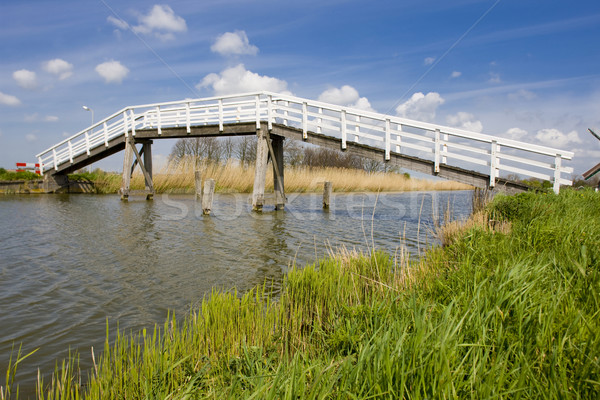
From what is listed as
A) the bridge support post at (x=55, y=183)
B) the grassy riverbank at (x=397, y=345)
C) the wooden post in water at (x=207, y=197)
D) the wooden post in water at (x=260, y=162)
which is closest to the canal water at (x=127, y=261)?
the wooden post in water at (x=207, y=197)

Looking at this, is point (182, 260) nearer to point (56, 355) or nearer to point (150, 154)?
point (56, 355)

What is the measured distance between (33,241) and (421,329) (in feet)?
29.9

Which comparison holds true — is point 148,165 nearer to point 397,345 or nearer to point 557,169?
point 557,169

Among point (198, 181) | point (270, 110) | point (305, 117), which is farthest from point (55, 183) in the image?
point (305, 117)

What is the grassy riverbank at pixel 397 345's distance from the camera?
1920 mm

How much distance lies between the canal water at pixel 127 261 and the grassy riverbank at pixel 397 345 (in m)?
0.79

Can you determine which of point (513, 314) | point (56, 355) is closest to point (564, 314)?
point (513, 314)

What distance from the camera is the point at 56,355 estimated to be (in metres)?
3.49

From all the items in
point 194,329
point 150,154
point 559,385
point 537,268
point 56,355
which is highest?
point 150,154

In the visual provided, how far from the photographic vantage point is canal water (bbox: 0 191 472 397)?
4.07 metres

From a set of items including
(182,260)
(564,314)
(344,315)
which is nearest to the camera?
(564,314)

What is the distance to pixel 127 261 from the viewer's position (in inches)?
275

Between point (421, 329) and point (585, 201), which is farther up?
point (585, 201)

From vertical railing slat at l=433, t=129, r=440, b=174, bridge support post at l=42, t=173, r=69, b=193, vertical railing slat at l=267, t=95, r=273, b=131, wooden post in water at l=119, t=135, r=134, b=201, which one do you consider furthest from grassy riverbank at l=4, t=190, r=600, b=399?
bridge support post at l=42, t=173, r=69, b=193
